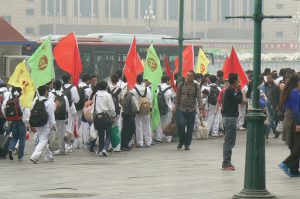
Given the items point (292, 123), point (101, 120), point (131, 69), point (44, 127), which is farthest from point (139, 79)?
point (292, 123)

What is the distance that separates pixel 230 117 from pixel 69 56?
6.27 metres

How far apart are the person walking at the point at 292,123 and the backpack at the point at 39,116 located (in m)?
4.86

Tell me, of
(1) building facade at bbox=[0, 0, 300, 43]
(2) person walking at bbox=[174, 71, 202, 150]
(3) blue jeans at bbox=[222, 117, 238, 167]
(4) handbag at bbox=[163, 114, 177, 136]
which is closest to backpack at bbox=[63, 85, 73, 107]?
(2) person walking at bbox=[174, 71, 202, 150]

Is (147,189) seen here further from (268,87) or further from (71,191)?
(268,87)

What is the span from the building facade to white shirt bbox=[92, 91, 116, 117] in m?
97.7

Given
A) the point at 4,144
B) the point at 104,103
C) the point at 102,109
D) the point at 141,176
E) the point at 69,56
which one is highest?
the point at 69,56

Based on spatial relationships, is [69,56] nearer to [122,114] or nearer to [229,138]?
[122,114]

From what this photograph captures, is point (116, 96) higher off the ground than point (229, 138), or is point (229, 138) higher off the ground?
point (116, 96)

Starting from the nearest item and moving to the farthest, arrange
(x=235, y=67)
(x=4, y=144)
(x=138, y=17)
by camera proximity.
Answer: (x=4, y=144) < (x=235, y=67) < (x=138, y=17)

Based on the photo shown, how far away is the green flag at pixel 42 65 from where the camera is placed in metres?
20.5

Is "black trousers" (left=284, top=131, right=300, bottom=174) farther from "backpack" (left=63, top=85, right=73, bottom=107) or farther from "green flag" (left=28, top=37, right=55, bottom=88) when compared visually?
"green flag" (left=28, top=37, right=55, bottom=88)

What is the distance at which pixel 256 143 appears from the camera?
12352 millimetres

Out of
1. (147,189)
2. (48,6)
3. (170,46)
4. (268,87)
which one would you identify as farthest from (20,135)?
(48,6)

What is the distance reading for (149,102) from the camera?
22.1m
